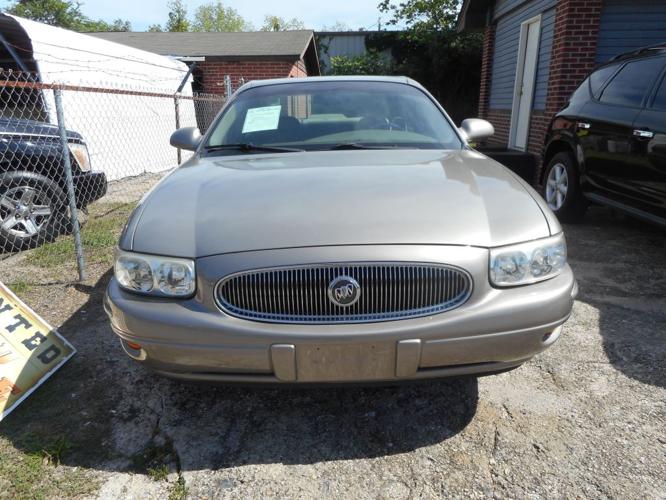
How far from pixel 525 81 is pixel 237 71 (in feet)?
29.0

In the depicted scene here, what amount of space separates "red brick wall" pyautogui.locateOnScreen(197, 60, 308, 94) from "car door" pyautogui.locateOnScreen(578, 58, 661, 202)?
11.4 meters

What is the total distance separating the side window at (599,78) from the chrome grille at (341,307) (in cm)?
420

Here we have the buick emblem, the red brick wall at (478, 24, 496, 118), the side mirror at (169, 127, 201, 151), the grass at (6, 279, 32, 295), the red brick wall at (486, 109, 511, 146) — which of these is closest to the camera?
the buick emblem

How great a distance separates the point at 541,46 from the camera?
827 cm

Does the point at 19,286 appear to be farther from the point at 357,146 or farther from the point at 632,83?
the point at 632,83

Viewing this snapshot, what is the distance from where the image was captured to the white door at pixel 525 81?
342 inches

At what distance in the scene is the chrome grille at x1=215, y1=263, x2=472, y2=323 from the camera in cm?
183

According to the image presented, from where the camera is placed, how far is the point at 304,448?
7.02 ft

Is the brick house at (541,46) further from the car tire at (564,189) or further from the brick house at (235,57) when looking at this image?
the brick house at (235,57)

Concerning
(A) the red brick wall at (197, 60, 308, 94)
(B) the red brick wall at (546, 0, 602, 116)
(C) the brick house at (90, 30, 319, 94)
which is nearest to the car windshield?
(B) the red brick wall at (546, 0, 602, 116)

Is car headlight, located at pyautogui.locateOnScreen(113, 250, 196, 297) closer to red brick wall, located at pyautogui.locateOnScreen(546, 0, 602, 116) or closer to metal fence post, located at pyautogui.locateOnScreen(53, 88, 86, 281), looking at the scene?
metal fence post, located at pyautogui.locateOnScreen(53, 88, 86, 281)

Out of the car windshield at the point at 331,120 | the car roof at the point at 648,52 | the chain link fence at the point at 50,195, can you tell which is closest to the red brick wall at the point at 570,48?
the car roof at the point at 648,52

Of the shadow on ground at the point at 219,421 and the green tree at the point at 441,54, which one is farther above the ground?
the green tree at the point at 441,54

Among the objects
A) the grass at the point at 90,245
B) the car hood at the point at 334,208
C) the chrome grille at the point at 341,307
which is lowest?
the grass at the point at 90,245
